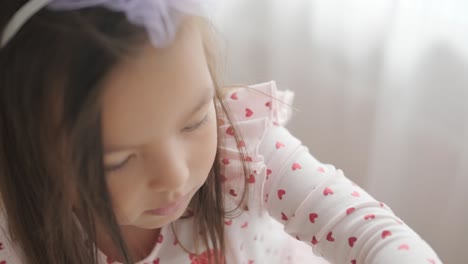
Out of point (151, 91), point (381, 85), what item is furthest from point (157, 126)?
point (381, 85)

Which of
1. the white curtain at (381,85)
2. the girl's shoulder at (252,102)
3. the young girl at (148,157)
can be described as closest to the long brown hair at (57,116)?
the young girl at (148,157)

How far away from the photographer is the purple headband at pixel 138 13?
0.48 metres

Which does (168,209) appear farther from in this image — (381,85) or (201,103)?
(381,85)

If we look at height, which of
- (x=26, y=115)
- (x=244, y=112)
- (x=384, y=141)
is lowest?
(x=384, y=141)

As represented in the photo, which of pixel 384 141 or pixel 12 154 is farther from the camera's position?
pixel 384 141

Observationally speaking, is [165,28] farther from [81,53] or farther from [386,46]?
[386,46]

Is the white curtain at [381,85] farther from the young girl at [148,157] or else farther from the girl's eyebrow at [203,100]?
the girl's eyebrow at [203,100]

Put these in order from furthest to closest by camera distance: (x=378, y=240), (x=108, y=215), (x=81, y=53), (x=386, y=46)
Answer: (x=386, y=46) < (x=378, y=240) < (x=108, y=215) < (x=81, y=53)

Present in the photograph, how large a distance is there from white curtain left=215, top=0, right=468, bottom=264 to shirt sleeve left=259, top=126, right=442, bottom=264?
0.20 m

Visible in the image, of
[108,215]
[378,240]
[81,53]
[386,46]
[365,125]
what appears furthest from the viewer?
[365,125]

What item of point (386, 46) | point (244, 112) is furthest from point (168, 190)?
point (386, 46)

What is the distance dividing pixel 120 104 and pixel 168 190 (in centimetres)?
10

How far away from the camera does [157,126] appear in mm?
512

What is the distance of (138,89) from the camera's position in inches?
19.3
